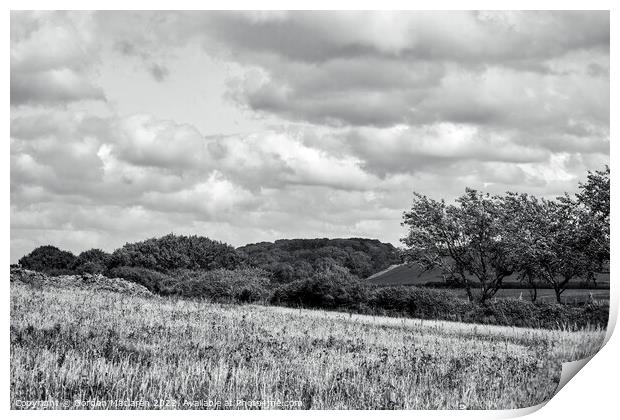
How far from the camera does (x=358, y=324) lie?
13828 mm

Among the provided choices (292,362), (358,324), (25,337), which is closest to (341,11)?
(292,362)

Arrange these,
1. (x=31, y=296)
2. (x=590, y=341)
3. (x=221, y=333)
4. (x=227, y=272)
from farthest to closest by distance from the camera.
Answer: (x=227, y=272)
(x=31, y=296)
(x=221, y=333)
(x=590, y=341)

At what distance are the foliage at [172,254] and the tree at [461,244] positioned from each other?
15.9ft

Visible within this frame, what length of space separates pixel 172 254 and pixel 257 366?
1035cm

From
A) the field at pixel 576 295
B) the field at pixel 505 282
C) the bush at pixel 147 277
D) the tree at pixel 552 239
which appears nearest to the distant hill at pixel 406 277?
the field at pixel 505 282

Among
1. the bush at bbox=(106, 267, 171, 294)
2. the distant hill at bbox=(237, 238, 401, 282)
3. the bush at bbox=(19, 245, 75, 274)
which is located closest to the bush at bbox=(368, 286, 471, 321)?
the distant hill at bbox=(237, 238, 401, 282)

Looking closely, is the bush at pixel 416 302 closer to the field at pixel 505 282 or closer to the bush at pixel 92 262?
the field at pixel 505 282

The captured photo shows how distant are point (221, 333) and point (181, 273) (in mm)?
9720

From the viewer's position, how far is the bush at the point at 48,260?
947 centimetres

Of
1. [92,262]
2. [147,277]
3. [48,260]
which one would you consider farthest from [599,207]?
[147,277]

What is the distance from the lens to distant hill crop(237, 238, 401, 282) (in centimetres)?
981

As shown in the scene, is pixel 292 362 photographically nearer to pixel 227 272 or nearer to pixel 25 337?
pixel 25 337

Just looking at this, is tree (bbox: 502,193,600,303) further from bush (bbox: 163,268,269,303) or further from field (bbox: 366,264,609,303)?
bush (bbox: 163,268,269,303)
